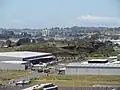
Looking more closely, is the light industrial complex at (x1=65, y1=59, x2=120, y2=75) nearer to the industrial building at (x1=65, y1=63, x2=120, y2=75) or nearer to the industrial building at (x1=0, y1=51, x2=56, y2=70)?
the industrial building at (x1=65, y1=63, x2=120, y2=75)

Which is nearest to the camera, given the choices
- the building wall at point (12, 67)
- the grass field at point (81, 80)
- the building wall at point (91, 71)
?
the grass field at point (81, 80)

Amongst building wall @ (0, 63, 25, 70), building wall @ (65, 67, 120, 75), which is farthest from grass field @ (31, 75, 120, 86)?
building wall @ (0, 63, 25, 70)

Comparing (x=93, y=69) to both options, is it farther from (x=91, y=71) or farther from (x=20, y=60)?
(x=20, y=60)

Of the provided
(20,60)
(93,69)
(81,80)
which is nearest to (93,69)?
(93,69)

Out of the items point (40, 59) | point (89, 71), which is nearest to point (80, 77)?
point (89, 71)

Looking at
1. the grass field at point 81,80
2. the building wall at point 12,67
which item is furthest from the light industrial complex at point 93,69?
the building wall at point 12,67

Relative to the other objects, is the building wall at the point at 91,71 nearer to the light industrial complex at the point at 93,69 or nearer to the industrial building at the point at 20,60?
the light industrial complex at the point at 93,69

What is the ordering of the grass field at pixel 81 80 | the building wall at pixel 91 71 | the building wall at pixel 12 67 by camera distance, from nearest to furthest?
the grass field at pixel 81 80
the building wall at pixel 91 71
the building wall at pixel 12 67

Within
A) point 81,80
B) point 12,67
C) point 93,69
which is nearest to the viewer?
point 81,80
